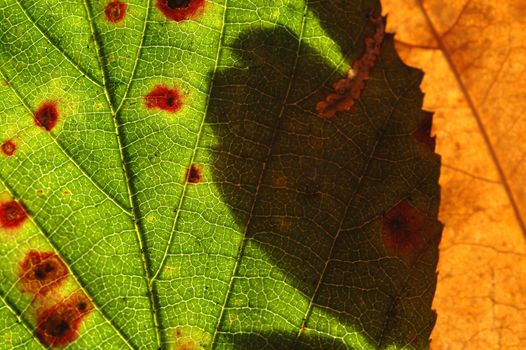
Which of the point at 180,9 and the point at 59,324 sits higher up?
the point at 180,9

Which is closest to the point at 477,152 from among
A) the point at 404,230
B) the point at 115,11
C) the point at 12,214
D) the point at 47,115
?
the point at 404,230

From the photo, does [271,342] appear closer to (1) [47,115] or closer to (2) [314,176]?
(2) [314,176]

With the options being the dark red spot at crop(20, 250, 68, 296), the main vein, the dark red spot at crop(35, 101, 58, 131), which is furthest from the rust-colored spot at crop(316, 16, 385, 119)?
the dark red spot at crop(20, 250, 68, 296)

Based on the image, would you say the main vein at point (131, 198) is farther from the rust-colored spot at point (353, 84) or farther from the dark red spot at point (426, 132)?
the dark red spot at point (426, 132)

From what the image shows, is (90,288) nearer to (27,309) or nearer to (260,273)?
(27,309)

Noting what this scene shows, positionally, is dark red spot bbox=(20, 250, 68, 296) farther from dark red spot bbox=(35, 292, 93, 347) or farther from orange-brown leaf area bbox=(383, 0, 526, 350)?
orange-brown leaf area bbox=(383, 0, 526, 350)

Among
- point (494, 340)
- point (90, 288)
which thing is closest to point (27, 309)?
point (90, 288)
